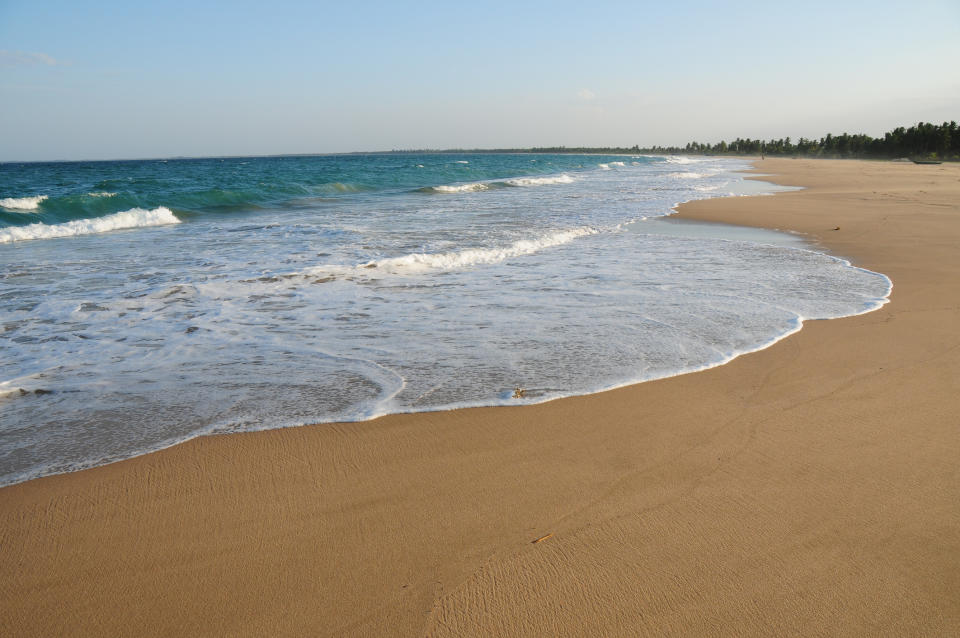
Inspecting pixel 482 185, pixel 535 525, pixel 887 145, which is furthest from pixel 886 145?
pixel 535 525

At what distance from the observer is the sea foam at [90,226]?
1318 cm

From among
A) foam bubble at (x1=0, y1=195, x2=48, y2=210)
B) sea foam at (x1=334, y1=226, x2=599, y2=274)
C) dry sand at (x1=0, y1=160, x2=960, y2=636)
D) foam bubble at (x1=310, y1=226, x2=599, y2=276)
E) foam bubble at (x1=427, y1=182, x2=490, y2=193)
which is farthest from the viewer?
foam bubble at (x1=427, y1=182, x2=490, y2=193)

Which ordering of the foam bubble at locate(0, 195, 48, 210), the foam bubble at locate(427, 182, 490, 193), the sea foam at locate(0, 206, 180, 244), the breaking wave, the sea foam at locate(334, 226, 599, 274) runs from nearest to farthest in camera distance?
the sea foam at locate(334, 226, 599, 274) → the sea foam at locate(0, 206, 180, 244) → the foam bubble at locate(0, 195, 48, 210) → the foam bubble at locate(427, 182, 490, 193) → the breaking wave

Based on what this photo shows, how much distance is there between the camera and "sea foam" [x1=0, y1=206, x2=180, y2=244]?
519 inches

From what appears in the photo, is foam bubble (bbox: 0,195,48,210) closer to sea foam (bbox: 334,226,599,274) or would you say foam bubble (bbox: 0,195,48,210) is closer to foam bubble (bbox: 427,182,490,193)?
foam bubble (bbox: 427,182,490,193)

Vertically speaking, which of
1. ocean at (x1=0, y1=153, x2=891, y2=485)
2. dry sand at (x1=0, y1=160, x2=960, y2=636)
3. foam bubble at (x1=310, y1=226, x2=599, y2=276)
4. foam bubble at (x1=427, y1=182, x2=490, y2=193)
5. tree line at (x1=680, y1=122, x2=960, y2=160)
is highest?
tree line at (x1=680, y1=122, x2=960, y2=160)

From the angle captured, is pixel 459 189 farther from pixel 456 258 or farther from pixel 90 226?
pixel 456 258

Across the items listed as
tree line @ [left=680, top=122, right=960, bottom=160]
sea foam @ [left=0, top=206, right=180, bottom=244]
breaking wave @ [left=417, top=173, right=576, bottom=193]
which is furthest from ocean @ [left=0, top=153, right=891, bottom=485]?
tree line @ [left=680, top=122, right=960, bottom=160]

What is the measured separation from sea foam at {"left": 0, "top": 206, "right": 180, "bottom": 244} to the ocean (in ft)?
8.06

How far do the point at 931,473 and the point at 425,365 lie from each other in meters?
2.91

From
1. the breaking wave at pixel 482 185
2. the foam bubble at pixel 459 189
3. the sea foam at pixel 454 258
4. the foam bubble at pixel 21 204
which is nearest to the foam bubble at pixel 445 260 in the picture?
the sea foam at pixel 454 258

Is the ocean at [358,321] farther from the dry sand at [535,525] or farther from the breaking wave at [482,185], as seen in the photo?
the breaking wave at [482,185]

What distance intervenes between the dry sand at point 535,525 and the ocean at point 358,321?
1.35ft

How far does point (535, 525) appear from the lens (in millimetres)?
2346
